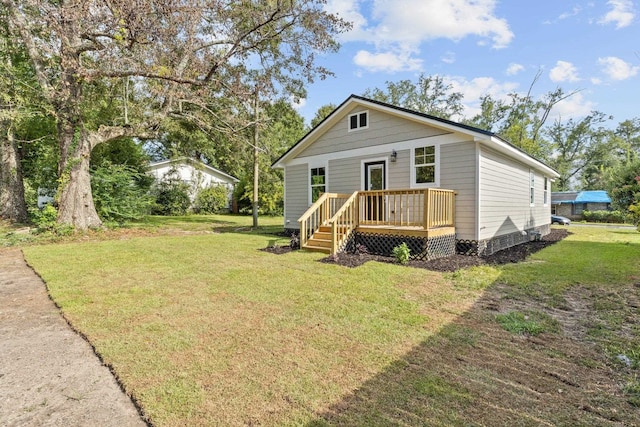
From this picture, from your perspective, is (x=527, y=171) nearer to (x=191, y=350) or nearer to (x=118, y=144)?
(x=191, y=350)

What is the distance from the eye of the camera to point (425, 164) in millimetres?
9078

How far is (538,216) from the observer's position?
1375cm

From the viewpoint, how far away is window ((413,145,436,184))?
29.3 ft

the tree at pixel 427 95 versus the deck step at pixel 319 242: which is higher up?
the tree at pixel 427 95

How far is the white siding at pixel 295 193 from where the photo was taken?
1220 centimetres

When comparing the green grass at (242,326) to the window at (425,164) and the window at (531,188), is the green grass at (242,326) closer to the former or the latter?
the window at (425,164)

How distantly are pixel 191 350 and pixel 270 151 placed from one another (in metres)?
14.6

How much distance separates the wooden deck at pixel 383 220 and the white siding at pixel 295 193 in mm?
2726

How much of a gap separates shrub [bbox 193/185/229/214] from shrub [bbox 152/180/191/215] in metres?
1.20

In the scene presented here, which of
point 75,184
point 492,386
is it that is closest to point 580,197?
point 492,386

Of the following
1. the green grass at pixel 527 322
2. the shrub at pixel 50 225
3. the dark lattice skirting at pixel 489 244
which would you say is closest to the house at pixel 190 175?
the shrub at pixel 50 225

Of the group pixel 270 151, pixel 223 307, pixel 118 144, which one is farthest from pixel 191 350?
pixel 118 144

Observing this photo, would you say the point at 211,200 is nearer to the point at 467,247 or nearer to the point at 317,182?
the point at 317,182

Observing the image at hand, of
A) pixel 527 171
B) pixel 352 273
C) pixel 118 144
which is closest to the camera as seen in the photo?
pixel 352 273
